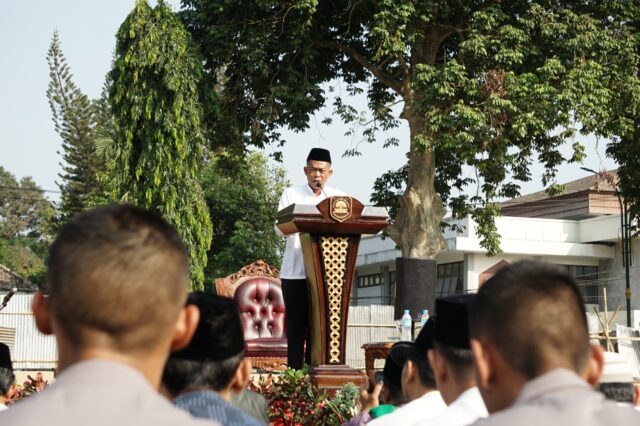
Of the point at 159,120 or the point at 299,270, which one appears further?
the point at 159,120

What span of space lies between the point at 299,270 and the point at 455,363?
5461 millimetres

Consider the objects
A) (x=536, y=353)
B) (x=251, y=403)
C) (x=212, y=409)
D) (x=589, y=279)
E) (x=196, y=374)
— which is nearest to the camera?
(x=536, y=353)

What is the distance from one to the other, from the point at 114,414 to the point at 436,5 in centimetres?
2294

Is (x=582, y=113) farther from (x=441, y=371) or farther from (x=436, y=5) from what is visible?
(x=441, y=371)

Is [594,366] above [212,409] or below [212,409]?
above

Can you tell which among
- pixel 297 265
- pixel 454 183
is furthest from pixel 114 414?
pixel 454 183

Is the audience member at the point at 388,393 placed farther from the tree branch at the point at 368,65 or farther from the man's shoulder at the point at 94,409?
the tree branch at the point at 368,65

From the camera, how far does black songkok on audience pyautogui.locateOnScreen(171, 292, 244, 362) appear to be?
3.00m

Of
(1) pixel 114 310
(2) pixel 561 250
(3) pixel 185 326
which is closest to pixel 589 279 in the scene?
(2) pixel 561 250

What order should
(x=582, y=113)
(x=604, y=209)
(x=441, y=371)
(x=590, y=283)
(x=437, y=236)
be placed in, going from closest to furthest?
(x=441, y=371)
(x=582, y=113)
(x=437, y=236)
(x=590, y=283)
(x=604, y=209)

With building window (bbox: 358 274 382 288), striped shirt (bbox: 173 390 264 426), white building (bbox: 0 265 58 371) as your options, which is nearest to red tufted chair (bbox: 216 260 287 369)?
striped shirt (bbox: 173 390 264 426)

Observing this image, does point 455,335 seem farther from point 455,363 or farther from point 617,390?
point 617,390

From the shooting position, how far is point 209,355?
301 cm

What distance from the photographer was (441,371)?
336cm
